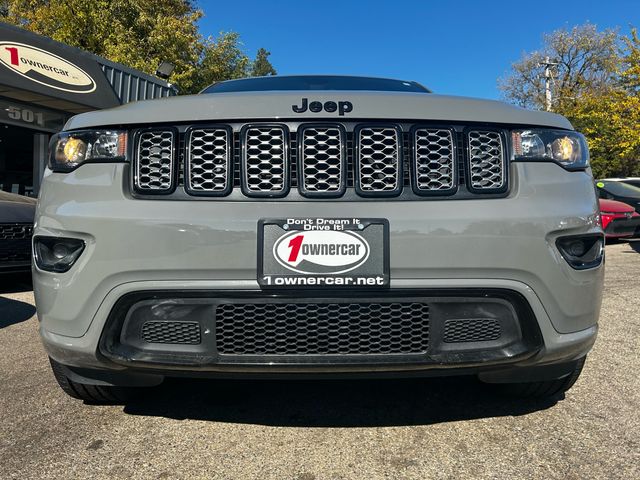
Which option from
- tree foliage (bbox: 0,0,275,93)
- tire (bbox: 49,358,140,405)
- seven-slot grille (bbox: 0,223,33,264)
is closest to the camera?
tire (bbox: 49,358,140,405)

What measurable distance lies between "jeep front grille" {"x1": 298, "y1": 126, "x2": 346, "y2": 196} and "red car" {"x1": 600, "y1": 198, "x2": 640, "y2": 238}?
841cm

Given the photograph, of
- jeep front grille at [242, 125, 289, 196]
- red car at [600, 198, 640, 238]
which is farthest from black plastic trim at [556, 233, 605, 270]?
red car at [600, 198, 640, 238]

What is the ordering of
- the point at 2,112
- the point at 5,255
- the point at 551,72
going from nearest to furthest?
the point at 5,255 → the point at 2,112 → the point at 551,72

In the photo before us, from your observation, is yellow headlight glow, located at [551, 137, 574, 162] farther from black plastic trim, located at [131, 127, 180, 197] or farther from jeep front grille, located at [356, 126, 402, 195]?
black plastic trim, located at [131, 127, 180, 197]

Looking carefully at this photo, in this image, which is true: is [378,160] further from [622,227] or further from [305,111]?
[622,227]

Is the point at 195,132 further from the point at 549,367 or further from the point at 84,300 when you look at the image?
the point at 549,367

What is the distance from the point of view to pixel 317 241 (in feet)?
5.73

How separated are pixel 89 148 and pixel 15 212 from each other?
13.1 feet

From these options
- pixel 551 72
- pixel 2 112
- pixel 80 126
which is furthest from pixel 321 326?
pixel 551 72

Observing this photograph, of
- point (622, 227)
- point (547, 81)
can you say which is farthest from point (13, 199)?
point (547, 81)

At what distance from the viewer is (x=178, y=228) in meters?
1.74

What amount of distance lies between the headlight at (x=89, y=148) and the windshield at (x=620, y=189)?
10.4 m

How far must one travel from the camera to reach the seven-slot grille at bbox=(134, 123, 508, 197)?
184 cm

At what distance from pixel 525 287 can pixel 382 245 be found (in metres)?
0.54
